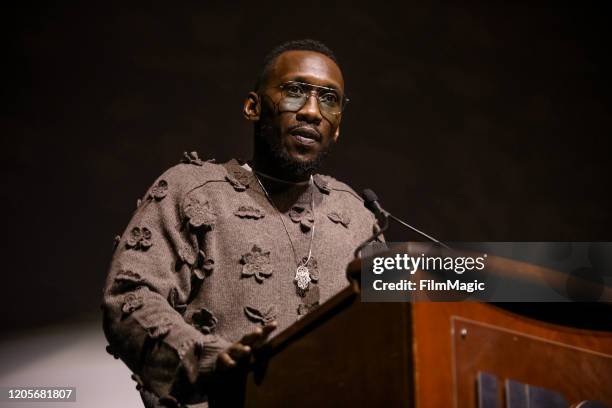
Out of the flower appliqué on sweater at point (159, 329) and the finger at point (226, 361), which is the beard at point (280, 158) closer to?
the flower appliqué on sweater at point (159, 329)

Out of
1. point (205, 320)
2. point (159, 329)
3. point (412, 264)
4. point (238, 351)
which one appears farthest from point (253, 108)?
point (412, 264)

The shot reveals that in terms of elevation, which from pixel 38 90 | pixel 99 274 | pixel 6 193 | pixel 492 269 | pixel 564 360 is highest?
pixel 38 90

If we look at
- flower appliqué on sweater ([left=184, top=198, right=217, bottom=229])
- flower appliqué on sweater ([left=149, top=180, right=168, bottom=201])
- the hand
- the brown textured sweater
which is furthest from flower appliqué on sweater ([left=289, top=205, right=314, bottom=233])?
the hand

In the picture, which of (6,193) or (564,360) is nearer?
(564,360)

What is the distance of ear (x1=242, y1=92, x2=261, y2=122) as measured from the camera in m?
2.00

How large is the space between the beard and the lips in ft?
0.06

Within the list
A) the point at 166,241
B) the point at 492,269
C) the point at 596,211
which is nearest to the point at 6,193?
the point at 166,241

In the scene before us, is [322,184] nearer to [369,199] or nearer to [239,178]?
[239,178]

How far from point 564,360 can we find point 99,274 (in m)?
1.86

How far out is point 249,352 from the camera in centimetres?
132

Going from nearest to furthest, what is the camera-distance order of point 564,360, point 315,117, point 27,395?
point 564,360, point 315,117, point 27,395

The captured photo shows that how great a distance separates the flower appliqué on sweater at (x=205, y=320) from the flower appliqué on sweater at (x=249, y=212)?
0.86ft

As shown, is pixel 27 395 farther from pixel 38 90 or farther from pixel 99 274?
pixel 38 90

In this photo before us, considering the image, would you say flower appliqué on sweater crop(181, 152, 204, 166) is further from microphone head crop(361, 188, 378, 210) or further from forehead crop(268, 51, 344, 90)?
microphone head crop(361, 188, 378, 210)
